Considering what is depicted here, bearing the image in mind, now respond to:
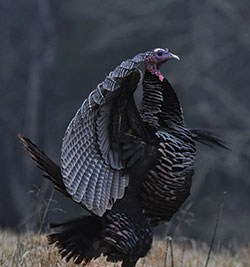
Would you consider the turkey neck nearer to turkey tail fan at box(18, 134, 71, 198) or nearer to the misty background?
turkey tail fan at box(18, 134, 71, 198)

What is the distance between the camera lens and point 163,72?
518 inches

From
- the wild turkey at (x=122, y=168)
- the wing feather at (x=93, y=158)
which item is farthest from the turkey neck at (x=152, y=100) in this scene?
the wing feather at (x=93, y=158)

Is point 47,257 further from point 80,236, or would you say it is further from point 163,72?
point 163,72

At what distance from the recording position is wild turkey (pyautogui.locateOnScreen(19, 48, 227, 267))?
3598 mm

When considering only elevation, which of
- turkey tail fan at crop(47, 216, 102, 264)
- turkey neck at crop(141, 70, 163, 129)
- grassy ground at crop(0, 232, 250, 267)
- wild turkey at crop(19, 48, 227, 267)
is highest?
turkey neck at crop(141, 70, 163, 129)

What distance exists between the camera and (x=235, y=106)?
1293cm

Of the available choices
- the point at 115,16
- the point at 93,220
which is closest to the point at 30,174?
the point at 115,16

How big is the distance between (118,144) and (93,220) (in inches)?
23.9

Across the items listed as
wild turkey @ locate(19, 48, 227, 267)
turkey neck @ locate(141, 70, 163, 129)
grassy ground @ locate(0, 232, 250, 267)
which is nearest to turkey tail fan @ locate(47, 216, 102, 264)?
wild turkey @ locate(19, 48, 227, 267)

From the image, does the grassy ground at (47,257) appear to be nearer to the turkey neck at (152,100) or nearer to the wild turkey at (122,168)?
the wild turkey at (122,168)

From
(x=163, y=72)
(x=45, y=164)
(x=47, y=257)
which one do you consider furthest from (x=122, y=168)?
(x=163, y=72)

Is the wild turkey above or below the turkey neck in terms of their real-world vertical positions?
below

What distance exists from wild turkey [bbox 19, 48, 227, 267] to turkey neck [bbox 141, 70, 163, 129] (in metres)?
0.02

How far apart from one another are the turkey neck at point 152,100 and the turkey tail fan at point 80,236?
2.58 ft
